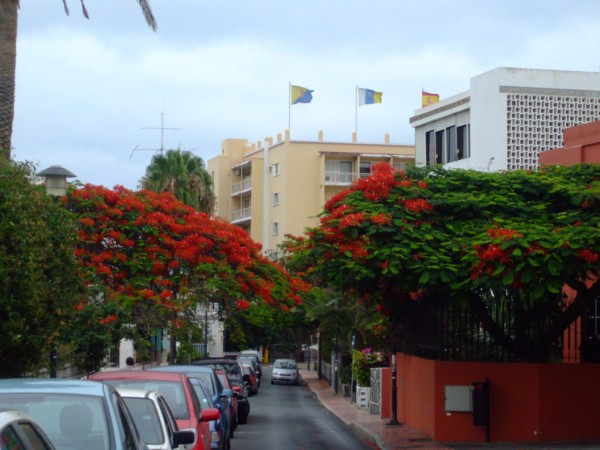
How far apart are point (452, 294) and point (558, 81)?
17.2 m

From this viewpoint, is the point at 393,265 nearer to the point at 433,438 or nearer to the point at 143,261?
the point at 433,438

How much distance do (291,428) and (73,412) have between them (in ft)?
65.1

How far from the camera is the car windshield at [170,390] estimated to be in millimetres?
12891

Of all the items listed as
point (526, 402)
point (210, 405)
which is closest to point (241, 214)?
point (526, 402)

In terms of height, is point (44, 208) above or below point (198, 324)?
above

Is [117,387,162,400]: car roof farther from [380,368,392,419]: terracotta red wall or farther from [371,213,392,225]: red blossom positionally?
[380,368,392,419]: terracotta red wall

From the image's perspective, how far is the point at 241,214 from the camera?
79562 millimetres

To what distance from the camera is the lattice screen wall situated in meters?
33.8

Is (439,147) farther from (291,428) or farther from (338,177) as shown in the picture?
(338,177)

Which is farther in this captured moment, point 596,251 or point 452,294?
point 452,294

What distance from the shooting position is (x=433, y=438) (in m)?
21.7

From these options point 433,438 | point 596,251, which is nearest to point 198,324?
point 433,438

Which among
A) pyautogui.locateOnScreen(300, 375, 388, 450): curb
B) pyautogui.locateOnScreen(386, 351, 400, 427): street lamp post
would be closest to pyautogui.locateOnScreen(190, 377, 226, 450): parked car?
pyautogui.locateOnScreen(300, 375, 388, 450): curb

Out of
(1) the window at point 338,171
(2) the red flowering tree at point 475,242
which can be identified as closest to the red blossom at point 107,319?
(2) the red flowering tree at point 475,242
